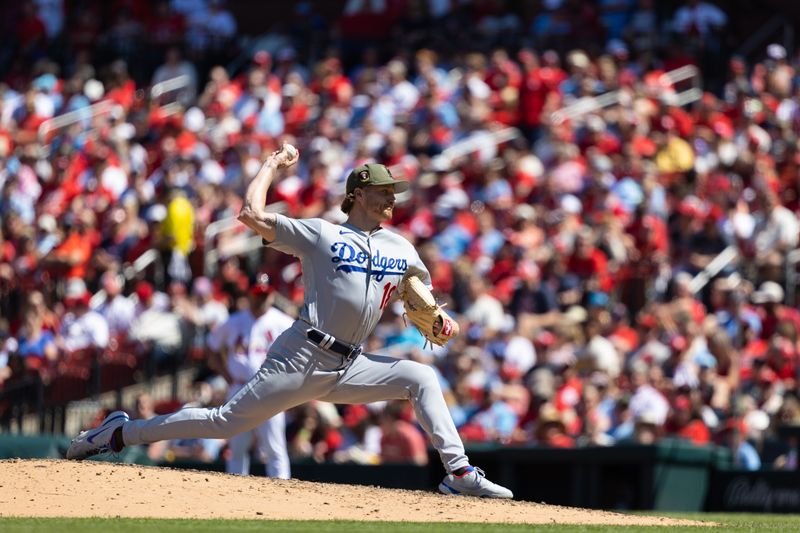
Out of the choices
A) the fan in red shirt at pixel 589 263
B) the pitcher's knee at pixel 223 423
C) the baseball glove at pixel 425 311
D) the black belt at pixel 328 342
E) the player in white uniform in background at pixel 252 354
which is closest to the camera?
the black belt at pixel 328 342

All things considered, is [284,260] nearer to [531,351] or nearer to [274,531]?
[531,351]

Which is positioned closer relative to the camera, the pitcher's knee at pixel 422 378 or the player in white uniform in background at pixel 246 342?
the pitcher's knee at pixel 422 378

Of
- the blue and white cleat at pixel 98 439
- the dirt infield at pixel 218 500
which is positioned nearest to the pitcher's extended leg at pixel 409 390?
the dirt infield at pixel 218 500

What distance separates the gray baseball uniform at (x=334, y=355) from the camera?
9.05 m

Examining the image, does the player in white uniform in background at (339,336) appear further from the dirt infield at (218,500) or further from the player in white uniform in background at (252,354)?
the player in white uniform in background at (252,354)

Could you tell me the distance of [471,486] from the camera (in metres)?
9.36

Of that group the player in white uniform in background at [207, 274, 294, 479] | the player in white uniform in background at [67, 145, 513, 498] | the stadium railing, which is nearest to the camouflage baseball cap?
the player in white uniform in background at [67, 145, 513, 498]

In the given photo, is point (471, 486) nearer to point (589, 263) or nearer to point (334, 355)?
point (334, 355)

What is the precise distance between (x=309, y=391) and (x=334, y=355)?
0.24 m

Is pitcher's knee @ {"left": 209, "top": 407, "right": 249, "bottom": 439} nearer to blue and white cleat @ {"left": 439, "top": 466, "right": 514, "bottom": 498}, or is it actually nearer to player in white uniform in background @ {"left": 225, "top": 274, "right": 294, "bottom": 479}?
blue and white cleat @ {"left": 439, "top": 466, "right": 514, "bottom": 498}

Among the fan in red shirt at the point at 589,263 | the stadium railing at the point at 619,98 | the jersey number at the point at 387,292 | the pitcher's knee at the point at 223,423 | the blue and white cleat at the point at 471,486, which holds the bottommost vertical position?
the fan in red shirt at the point at 589,263

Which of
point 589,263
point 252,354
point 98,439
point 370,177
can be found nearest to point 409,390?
point 370,177

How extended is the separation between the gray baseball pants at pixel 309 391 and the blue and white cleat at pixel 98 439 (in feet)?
1.03

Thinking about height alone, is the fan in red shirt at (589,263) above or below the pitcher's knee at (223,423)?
below
